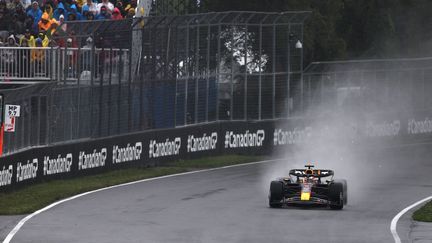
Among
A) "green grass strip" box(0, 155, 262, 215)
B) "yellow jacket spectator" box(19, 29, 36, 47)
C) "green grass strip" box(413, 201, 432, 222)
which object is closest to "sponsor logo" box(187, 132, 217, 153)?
"green grass strip" box(0, 155, 262, 215)

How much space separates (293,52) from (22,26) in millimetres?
10644

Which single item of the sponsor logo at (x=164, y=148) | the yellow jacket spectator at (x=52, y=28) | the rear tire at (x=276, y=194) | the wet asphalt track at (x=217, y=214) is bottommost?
the wet asphalt track at (x=217, y=214)

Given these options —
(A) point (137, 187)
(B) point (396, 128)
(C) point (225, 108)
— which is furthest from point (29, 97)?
(B) point (396, 128)

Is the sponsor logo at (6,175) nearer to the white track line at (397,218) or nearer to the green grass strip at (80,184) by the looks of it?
the green grass strip at (80,184)

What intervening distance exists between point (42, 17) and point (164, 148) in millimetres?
5427

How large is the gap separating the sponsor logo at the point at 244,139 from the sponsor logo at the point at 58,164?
30.4ft

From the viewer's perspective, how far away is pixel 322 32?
51281 mm

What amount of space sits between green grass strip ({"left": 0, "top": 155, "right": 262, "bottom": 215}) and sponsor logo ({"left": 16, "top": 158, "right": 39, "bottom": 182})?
26 cm

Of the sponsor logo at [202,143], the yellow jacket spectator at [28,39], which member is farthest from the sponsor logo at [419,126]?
the yellow jacket spectator at [28,39]

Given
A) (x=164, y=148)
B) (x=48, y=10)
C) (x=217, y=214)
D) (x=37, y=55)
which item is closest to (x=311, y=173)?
(x=217, y=214)

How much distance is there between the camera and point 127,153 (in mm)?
35375

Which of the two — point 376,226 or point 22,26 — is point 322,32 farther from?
point 376,226

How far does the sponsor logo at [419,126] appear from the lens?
47094 mm

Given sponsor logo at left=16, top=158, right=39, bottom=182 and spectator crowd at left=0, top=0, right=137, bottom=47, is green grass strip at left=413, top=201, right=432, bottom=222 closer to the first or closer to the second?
sponsor logo at left=16, top=158, right=39, bottom=182
